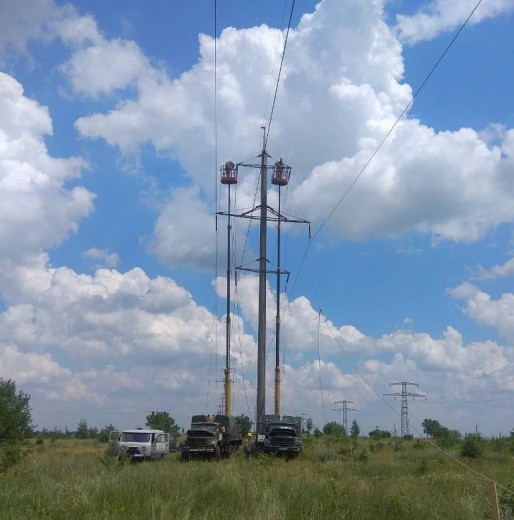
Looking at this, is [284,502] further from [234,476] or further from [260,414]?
[260,414]

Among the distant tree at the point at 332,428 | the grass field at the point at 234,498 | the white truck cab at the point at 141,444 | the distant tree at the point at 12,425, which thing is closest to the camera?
the grass field at the point at 234,498

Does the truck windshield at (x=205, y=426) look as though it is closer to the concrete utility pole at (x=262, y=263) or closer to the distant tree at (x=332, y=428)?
the concrete utility pole at (x=262, y=263)

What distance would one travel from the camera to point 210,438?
139 ft

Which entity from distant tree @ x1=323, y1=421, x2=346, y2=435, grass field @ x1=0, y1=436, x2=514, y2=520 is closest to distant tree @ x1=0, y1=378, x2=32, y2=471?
grass field @ x1=0, y1=436, x2=514, y2=520

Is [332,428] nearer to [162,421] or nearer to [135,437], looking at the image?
[162,421]

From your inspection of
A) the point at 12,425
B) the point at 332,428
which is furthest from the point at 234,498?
the point at 332,428

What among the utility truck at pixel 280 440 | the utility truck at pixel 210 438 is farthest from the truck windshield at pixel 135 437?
the utility truck at pixel 280 440

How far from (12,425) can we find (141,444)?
26.4 ft

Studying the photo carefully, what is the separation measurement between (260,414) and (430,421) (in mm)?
54728

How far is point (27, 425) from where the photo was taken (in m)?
39.7

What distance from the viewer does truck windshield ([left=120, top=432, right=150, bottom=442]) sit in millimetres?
42406

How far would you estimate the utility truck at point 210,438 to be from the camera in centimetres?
4172

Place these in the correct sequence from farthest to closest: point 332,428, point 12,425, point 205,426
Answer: point 332,428 < point 205,426 < point 12,425

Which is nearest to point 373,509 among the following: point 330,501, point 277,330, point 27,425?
point 330,501
